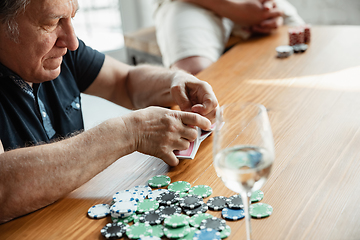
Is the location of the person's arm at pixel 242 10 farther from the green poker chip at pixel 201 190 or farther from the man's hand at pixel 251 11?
the green poker chip at pixel 201 190

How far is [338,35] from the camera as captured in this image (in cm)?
193

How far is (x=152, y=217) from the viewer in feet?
2.73

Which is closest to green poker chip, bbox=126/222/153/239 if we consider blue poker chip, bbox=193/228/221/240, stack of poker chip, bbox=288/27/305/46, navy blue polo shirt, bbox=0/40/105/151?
blue poker chip, bbox=193/228/221/240

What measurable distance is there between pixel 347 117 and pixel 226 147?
27.1 inches

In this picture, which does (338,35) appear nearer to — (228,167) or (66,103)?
(66,103)

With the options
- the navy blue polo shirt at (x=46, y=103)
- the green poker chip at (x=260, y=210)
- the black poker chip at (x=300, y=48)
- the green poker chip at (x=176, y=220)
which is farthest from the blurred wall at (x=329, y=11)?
the green poker chip at (x=176, y=220)

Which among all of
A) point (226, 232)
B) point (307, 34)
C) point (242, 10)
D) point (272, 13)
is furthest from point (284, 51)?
point (226, 232)

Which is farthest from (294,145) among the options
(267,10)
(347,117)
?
(267,10)

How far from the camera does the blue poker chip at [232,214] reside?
806mm

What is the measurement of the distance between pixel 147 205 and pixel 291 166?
0.39 meters

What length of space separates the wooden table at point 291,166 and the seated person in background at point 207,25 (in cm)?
57

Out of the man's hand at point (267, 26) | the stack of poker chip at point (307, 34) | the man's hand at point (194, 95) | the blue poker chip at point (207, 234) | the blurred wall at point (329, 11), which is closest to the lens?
the blue poker chip at point (207, 234)

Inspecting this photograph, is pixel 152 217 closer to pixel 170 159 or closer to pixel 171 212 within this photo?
pixel 171 212

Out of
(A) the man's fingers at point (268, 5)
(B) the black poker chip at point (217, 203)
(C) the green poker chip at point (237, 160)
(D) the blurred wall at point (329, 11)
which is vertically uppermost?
(C) the green poker chip at point (237, 160)
